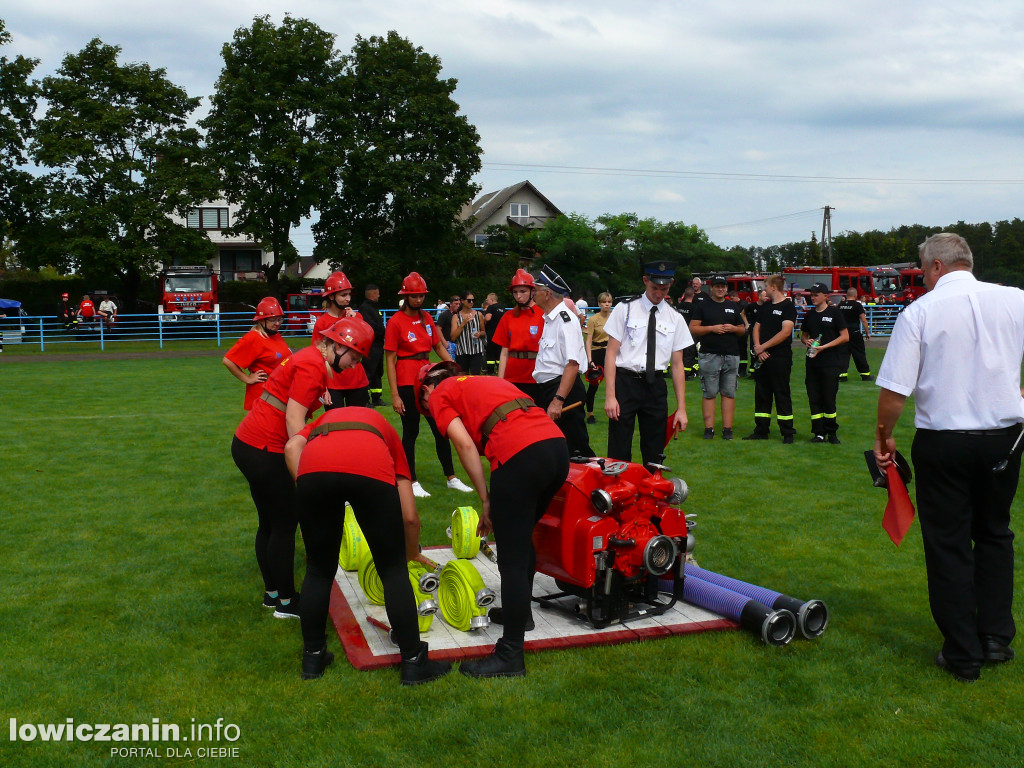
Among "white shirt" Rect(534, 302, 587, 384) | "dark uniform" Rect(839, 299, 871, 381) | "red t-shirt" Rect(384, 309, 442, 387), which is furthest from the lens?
"dark uniform" Rect(839, 299, 871, 381)

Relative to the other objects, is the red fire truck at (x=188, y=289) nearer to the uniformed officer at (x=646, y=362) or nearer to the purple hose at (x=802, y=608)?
the uniformed officer at (x=646, y=362)

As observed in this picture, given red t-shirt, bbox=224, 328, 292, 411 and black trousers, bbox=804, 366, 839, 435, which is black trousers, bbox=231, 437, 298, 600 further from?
black trousers, bbox=804, 366, 839, 435

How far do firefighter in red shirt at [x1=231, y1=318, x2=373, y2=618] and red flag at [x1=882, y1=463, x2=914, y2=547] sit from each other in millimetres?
2909

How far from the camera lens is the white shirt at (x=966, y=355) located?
448 centimetres

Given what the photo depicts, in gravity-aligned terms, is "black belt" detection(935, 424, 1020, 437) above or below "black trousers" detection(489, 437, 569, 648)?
above

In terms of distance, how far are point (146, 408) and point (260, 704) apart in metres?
12.4

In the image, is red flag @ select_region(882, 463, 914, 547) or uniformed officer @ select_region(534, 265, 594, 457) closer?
red flag @ select_region(882, 463, 914, 547)

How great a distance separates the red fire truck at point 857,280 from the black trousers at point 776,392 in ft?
100

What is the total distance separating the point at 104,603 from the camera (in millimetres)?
5816

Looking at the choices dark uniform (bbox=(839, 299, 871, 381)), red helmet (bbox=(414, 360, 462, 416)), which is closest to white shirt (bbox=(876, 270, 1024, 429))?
red helmet (bbox=(414, 360, 462, 416))

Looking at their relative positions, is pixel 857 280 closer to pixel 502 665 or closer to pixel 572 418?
pixel 572 418

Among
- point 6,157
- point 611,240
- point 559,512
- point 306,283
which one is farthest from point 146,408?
point 611,240

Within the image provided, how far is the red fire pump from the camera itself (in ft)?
16.5

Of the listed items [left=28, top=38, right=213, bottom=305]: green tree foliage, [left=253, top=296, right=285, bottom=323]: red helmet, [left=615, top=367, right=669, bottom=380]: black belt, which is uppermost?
[left=28, top=38, right=213, bottom=305]: green tree foliage
